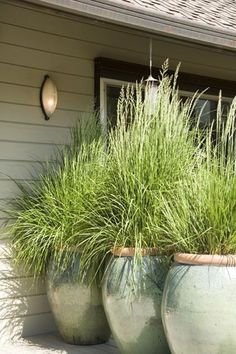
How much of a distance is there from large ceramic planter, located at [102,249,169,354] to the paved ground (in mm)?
559

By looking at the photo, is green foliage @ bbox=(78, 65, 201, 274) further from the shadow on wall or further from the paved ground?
the shadow on wall

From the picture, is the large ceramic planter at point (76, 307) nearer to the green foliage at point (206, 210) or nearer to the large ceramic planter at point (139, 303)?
the large ceramic planter at point (139, 303)

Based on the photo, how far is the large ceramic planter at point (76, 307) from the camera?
4613mm

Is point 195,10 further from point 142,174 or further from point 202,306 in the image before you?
point 202,306

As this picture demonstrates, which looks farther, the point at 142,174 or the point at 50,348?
the point at 50,348

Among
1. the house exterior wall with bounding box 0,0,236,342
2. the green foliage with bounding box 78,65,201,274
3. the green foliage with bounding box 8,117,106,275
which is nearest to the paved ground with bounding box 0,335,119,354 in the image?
the house exterior wall with bounding box 0,0,236,342

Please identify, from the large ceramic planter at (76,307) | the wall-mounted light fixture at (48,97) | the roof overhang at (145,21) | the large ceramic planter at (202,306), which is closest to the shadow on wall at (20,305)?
the large ceramic planter at (76,307)

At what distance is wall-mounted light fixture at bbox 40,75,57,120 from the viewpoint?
17.6 feet

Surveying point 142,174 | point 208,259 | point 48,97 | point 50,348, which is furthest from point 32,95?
point 208,259

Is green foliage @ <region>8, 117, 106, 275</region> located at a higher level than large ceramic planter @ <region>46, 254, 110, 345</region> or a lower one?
higher

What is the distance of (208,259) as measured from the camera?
3574mm

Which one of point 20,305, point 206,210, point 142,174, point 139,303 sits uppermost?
point 142,174

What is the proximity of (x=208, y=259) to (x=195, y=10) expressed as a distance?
3.04 m

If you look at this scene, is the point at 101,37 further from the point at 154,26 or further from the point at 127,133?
the point at 127,133
